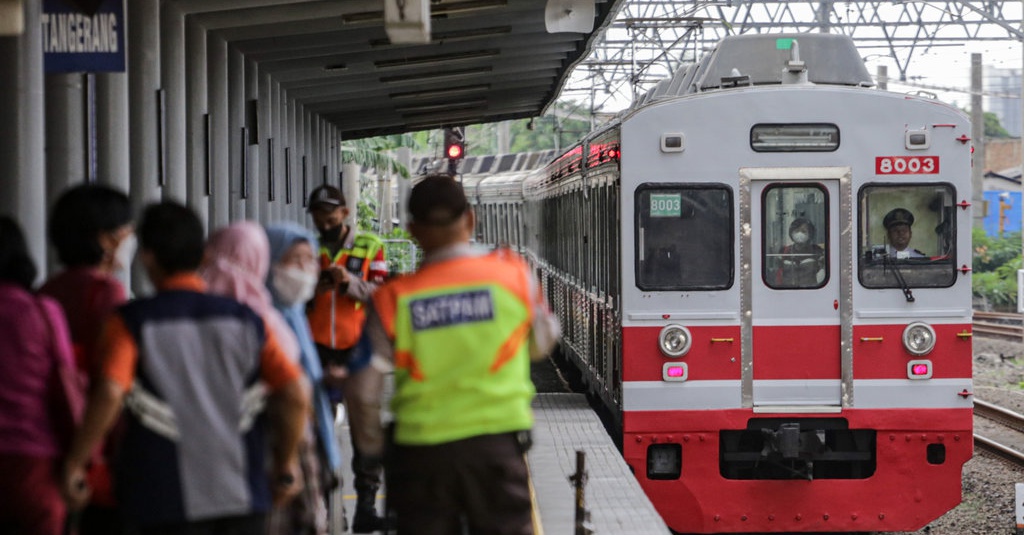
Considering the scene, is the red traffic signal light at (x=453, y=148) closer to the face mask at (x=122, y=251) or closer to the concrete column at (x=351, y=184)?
the concrete column at (x=351, y=184)

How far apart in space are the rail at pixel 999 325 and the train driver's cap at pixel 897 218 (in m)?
14.5

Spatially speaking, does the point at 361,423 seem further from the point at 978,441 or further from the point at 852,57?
the point at 978,441

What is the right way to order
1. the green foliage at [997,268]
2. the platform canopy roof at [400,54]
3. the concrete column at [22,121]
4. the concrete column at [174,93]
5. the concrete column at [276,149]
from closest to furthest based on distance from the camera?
the concrete column at [22,121]
the concrete column at [174,93]
the platform canopy roof at [400,54]
the concrete column at [276,149]
the green foliage at [997,268]

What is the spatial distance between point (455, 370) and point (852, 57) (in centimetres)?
705

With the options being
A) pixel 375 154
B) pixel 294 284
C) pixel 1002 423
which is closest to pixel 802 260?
pixel 294 284

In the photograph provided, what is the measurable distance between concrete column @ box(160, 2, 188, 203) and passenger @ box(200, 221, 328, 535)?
16.4 ft

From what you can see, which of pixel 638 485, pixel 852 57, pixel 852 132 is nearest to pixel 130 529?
pixel 638 485

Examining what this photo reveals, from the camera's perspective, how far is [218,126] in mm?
11445

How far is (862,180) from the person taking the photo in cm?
997

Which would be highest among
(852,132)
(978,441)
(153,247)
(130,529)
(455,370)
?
(852,132)

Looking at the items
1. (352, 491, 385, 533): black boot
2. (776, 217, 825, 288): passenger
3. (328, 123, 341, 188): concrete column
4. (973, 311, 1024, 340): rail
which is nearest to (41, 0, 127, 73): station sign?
(352, 491, 385, 533): black boot

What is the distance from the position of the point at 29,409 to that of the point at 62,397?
0.10 metres

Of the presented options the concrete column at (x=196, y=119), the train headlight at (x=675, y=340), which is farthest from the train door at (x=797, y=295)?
the concrete column at (x=196, y=119)

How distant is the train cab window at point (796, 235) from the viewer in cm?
1002
